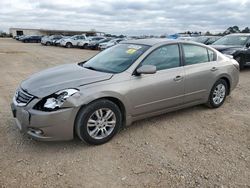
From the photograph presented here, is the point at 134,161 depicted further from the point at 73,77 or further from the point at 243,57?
the point at 243,57

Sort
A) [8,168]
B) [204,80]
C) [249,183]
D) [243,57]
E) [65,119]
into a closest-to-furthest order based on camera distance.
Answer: [249,183] → [8,168] → [65,119] → [204,80] → [243,57]

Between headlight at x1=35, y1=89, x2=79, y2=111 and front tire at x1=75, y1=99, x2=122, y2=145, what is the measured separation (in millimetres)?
292

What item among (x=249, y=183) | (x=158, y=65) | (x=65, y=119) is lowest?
(x=249, y=183)

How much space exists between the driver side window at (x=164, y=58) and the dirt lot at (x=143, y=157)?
103 centimetres

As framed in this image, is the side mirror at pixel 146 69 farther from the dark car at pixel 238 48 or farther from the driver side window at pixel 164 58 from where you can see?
the dark car at pixel 238 48

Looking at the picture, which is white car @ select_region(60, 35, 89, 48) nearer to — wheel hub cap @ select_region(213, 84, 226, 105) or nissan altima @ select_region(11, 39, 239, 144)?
wheel hub cap @ select_region(213, 84, 226, 105)

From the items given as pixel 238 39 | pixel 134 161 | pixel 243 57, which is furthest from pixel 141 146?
pixel 238 39

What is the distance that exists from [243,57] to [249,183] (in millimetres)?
8441

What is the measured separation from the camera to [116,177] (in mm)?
3279

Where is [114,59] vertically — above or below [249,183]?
above

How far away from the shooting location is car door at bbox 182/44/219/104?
509cm

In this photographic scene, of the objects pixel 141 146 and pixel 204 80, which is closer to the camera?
pixel 141 146

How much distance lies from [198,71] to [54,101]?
282 cm

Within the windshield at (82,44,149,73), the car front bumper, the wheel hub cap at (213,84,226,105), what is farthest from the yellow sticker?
the wheel hub cap at (213,84,226,105)
